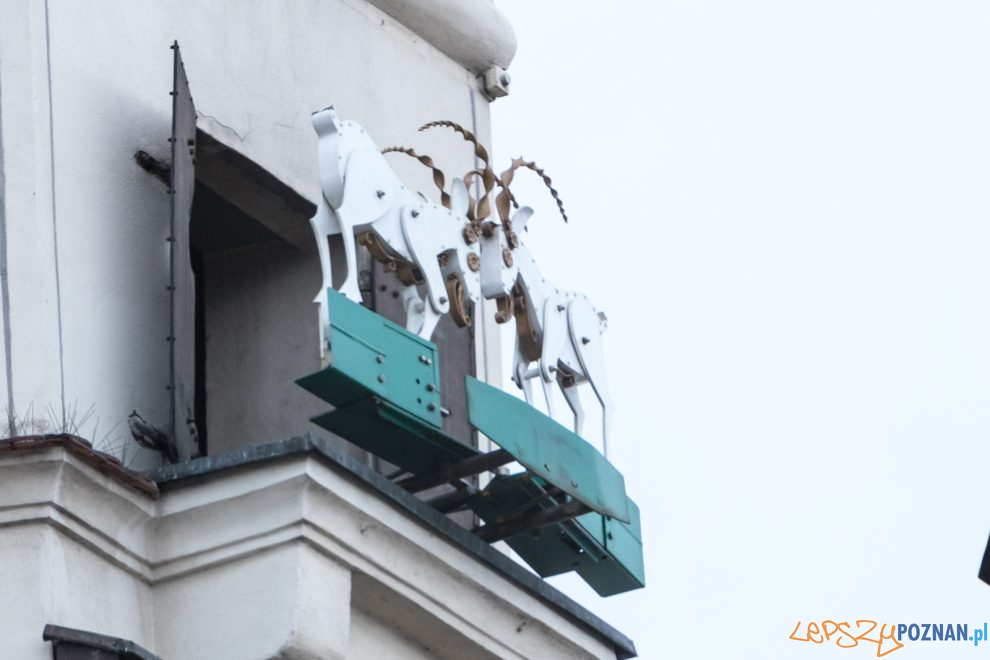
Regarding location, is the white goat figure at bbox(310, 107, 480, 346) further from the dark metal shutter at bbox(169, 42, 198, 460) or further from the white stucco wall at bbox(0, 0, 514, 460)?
the white stucco wall at bbox(0, 0, 514, 460)

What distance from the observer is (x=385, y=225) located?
1159 cm

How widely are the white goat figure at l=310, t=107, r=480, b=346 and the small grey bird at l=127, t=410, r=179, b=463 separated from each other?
35.7 inches

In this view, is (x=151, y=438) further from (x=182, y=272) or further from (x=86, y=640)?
(x=86, y=640)

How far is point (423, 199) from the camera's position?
1194cm

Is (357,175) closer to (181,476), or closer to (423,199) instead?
(423,199)

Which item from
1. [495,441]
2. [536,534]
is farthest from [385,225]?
[536,534]

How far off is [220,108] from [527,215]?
1476 mm

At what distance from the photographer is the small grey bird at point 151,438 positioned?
36.5 feet

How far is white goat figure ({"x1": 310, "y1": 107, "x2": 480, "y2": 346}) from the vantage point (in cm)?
1145

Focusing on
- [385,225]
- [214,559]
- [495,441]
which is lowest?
[214,559]

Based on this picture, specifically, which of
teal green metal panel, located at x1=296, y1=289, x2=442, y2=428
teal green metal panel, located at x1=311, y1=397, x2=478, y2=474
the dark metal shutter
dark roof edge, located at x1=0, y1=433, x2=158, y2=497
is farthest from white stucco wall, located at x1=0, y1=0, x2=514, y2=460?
teal green metal panel, located at x1=296, y1=289, x2=442, y2=428

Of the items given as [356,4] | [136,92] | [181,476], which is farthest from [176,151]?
[356,4]

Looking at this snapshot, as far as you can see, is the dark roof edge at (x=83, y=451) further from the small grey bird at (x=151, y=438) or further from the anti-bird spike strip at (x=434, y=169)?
the anti-bird spike strip at (x=434, y=169)

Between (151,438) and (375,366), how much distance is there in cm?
92
